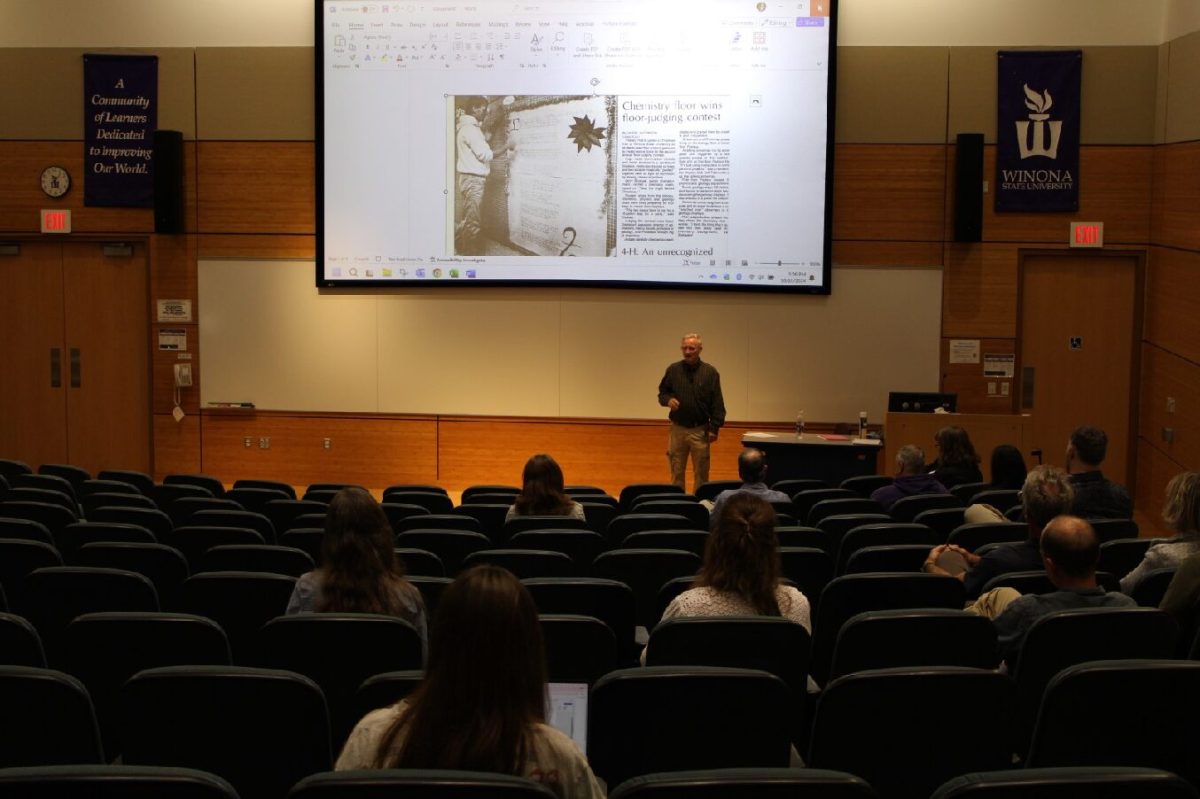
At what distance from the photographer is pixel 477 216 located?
11531mm

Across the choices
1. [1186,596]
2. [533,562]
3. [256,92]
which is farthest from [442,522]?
[256,92]

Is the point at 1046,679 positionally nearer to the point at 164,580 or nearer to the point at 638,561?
the point at 638,561

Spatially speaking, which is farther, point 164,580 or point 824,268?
point 824,268

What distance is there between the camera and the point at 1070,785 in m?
2.02

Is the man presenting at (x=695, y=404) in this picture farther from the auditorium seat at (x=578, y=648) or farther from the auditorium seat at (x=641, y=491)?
the auditorium seat at (x=578, y=648)

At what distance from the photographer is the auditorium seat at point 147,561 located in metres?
5.02

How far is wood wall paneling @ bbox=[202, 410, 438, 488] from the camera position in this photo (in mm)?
12008

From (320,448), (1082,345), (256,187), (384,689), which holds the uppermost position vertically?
(256,187)

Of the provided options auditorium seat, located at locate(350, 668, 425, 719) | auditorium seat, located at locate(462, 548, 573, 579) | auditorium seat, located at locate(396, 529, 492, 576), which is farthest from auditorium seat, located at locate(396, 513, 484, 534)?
auditorium seat, located at locate(350, 668, 425, 719)

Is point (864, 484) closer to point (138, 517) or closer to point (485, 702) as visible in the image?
point (138, 517)

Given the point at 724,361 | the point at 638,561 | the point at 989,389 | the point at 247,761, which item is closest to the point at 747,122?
the point at 724,361

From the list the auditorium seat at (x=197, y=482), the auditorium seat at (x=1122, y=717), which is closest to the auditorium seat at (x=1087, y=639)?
the auditorium seat at (x=1122, y=717)

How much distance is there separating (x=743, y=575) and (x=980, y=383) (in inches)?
323

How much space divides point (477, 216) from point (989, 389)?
4990 mm
